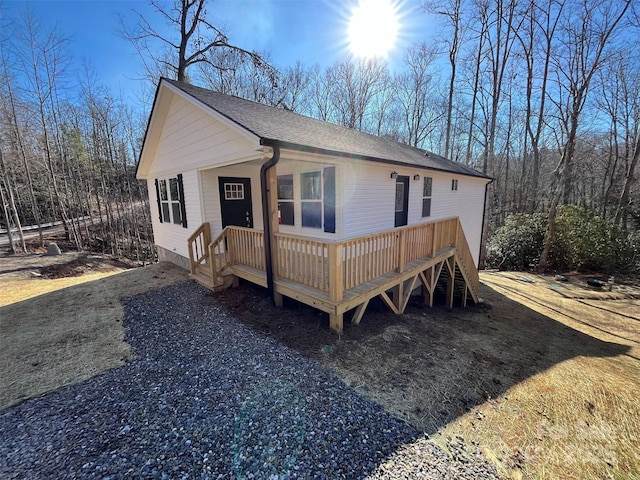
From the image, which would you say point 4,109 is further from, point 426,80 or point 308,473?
point 426,80

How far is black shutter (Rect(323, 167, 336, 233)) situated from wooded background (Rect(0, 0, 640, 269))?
10057mm

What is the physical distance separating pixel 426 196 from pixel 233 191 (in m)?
6.16

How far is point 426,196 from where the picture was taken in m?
8.80

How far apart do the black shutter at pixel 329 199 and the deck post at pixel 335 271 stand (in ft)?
7.23

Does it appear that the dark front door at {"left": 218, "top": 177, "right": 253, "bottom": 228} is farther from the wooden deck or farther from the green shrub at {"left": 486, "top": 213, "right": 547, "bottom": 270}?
the green shrub at {"left": 486, "top": 213, "right": 547, "bottom": 270}

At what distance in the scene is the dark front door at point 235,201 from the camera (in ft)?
23.8

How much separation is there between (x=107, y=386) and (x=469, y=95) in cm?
2319

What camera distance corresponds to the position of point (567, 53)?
1192cm

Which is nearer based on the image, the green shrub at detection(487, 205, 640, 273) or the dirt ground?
the dirt ground

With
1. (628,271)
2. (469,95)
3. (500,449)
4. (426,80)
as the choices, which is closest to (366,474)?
(500,449)

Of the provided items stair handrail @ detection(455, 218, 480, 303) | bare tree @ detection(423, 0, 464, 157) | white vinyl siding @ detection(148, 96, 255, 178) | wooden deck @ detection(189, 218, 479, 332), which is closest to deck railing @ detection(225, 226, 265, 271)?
wooden deck @ detection(189, 218, 479, 332)

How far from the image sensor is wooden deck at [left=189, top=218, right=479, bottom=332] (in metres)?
4.39

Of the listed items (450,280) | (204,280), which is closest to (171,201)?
(204,280)

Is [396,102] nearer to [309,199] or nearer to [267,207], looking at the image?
[309,199]
